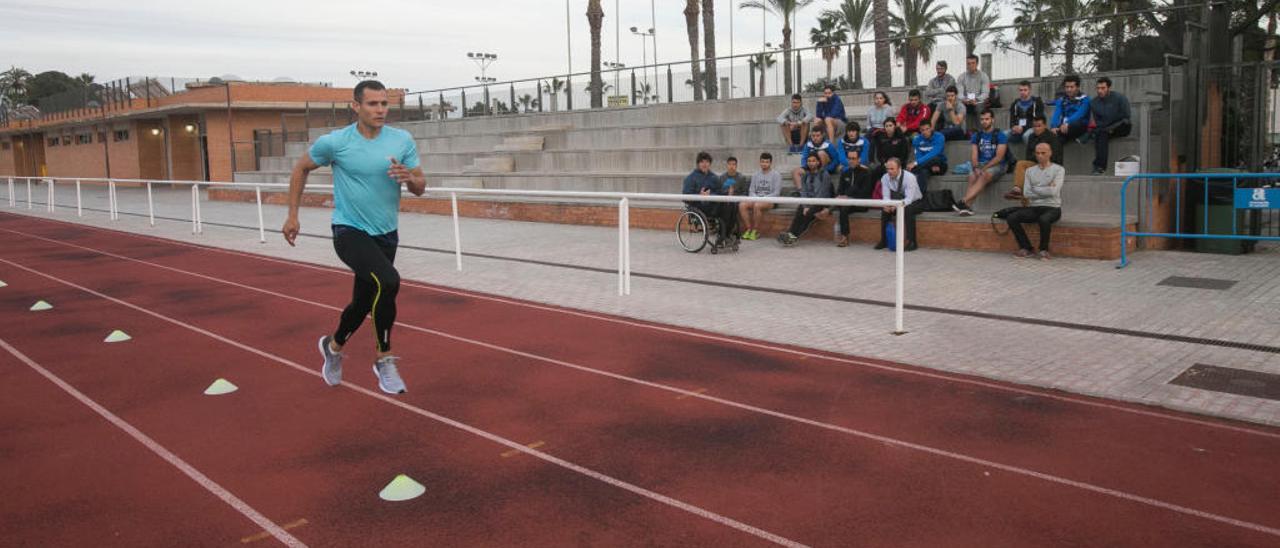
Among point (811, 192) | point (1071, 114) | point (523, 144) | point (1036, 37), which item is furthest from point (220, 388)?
point (523, 144)

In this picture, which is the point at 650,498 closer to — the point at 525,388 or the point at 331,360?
the point at 525,388

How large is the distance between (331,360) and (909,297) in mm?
6063

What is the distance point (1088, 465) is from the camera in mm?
4891

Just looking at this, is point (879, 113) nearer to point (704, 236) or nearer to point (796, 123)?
point (796, 123)

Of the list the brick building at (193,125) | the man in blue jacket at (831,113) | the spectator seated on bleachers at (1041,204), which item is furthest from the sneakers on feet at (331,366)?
the brick building at (193,125)

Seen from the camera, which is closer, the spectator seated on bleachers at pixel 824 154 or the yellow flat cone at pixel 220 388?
the yellow flat cone at pixel 220 388

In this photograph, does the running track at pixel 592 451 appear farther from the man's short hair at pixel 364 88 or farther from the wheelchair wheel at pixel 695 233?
the wheelchair wheel at pixel 695 233

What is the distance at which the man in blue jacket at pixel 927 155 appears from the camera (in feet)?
49.1

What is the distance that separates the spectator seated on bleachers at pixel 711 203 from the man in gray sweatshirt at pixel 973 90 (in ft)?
15.5

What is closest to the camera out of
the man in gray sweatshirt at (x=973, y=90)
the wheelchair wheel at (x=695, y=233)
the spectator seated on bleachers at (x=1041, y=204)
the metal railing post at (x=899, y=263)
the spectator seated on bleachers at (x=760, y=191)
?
the metal railing post at (x=899, y=263)

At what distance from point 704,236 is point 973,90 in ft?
19.1

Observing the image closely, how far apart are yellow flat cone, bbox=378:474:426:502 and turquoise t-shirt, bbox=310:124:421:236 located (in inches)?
80.9

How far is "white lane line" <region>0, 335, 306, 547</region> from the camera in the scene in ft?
13.8

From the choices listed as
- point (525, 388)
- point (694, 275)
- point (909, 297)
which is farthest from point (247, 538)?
point (694, 275)
